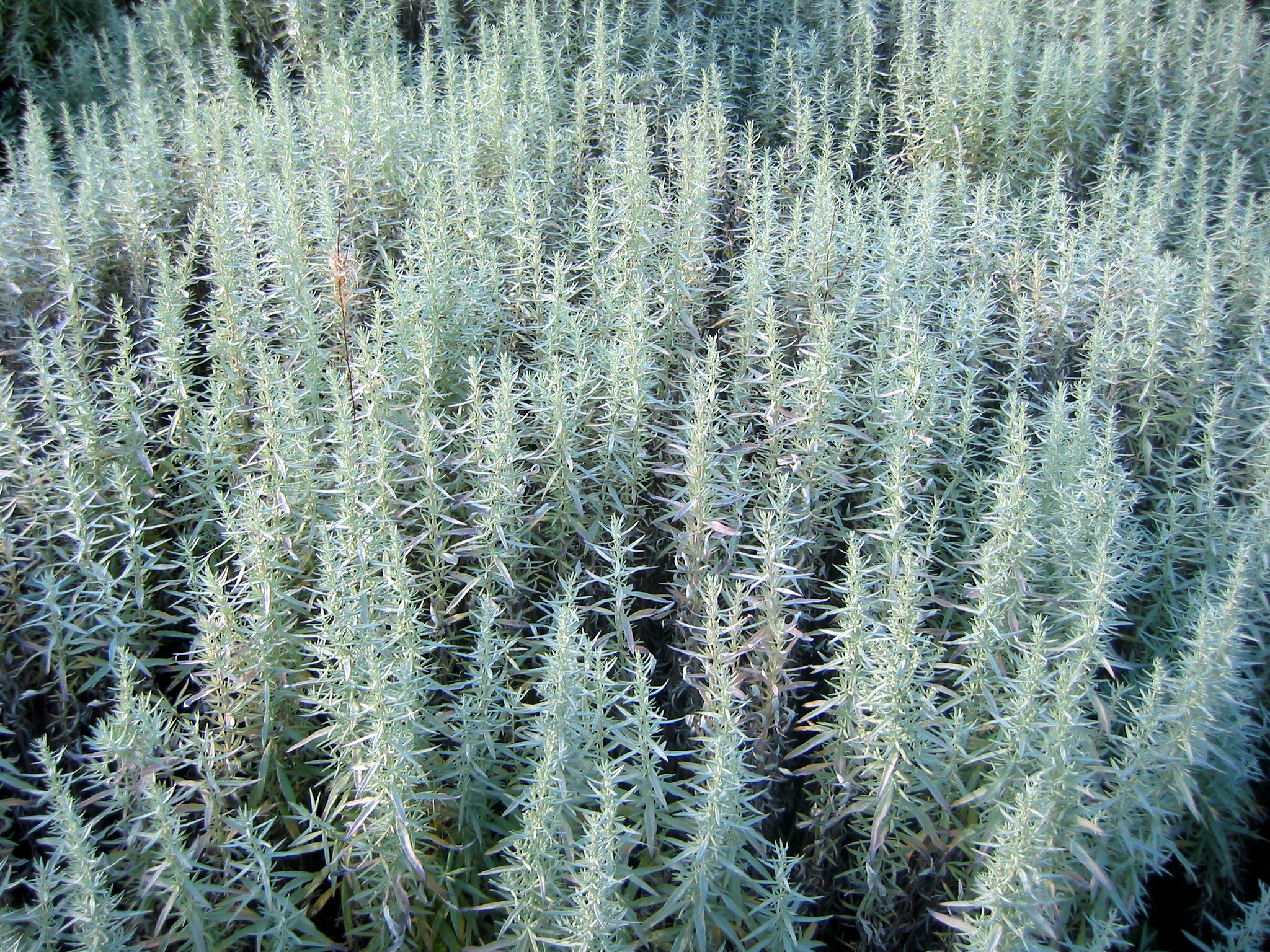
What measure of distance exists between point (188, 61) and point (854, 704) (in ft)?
14.7

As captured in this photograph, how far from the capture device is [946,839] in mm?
2301

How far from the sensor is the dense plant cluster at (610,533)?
207cm

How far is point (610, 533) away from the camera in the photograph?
2.71m

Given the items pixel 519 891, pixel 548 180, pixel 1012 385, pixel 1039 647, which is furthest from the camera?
pixel 548 180

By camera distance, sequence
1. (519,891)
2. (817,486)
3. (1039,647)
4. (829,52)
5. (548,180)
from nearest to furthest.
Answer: (519,891) → (1039,647) → (817,486) → (548,180) → (829,52)

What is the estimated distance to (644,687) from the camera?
2.05m

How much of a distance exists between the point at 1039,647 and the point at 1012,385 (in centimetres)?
128

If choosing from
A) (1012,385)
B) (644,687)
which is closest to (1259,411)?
(1012,385)

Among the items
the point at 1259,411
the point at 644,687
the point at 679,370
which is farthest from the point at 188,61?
the point at 1259,411

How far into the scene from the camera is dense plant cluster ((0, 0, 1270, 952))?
2072mm

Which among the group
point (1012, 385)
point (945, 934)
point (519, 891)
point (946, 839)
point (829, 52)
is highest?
point (829, 52)

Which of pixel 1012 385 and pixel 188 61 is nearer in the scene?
pixel 1012 385

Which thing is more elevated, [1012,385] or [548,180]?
[548,180]

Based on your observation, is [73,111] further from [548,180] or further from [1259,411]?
[1259,411]
